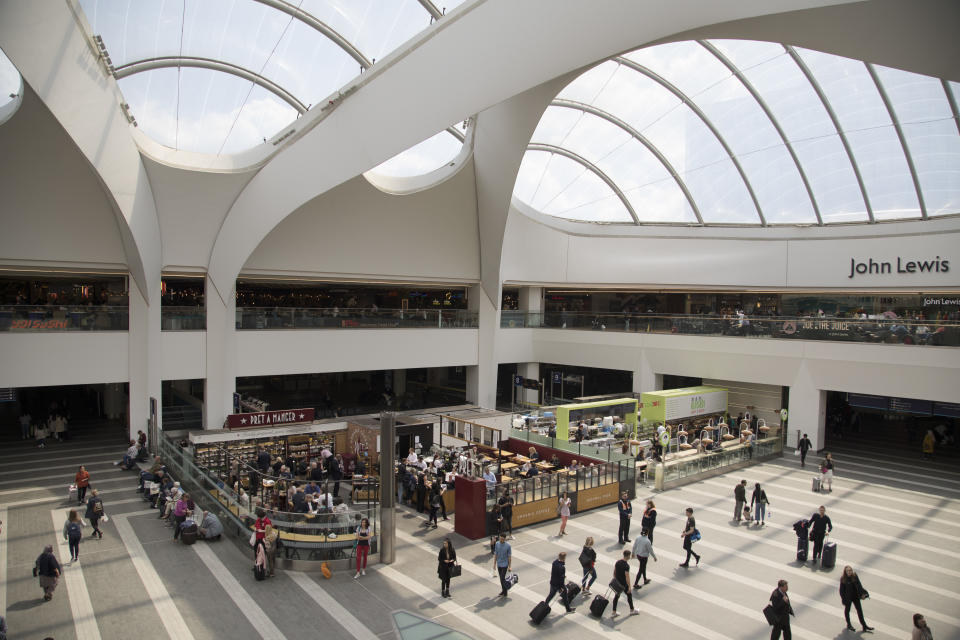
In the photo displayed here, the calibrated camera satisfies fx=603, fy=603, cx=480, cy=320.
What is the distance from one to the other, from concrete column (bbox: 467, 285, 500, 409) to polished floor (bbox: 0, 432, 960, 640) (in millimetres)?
13886

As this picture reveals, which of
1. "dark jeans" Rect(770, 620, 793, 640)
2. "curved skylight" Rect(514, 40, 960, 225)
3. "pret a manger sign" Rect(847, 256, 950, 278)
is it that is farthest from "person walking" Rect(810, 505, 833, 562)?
"pret a manger sign" Rect(847, 256, 950, 278)

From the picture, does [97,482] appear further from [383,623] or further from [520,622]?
[520,622]

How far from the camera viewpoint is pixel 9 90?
17.4 m

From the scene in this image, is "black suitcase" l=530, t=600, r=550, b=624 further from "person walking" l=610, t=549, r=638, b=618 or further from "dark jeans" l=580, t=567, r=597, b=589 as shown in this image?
"dark jeans" l=580, t=567, r=597, b=589

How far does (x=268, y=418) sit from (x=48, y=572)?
10759mm

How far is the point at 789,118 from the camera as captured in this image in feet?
76.6

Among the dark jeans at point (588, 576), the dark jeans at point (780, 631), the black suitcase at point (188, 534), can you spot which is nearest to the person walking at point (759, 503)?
the dark jeans at point (588, 576)

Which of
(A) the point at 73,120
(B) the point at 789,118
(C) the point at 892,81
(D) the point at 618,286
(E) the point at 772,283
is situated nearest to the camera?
(A) the point at 73,120

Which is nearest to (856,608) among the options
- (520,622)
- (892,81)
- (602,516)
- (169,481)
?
(520,622)

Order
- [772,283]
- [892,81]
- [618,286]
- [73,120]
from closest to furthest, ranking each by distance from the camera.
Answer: [73,120]
[892,81]
[772,283]
[618,286]

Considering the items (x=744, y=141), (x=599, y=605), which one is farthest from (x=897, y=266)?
(x=599, y=605)

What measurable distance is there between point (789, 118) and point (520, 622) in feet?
71.4

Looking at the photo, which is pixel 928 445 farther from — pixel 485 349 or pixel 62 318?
pixel 62 318

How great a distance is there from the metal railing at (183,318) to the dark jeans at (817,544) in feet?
66.4
